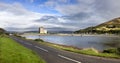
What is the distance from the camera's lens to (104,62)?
19.7 m

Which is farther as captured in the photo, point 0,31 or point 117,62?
point 0,31

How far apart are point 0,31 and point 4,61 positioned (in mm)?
94004

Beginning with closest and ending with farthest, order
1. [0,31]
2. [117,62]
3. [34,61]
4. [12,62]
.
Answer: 1. [12,62]
2. [34,61]
3. [117,62]
4. [0,31]

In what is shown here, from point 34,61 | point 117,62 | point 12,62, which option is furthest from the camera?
point 117,62

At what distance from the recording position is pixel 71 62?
763 inches

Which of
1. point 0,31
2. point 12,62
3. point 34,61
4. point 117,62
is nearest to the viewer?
point 12,62

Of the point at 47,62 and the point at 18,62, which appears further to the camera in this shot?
the point at 47,62

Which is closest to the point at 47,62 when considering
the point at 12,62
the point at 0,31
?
the point at 12,62

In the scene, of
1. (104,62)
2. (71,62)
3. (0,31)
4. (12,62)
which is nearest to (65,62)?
(71,62)

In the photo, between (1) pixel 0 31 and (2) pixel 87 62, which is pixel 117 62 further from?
(1) pixel 0 31

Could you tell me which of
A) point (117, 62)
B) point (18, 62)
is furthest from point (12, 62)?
point (117, 62)

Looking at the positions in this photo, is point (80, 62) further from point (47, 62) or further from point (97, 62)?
point (47, 62)

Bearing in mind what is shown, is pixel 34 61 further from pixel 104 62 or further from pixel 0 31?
pixel 0 31

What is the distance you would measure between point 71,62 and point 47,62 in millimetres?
2258
